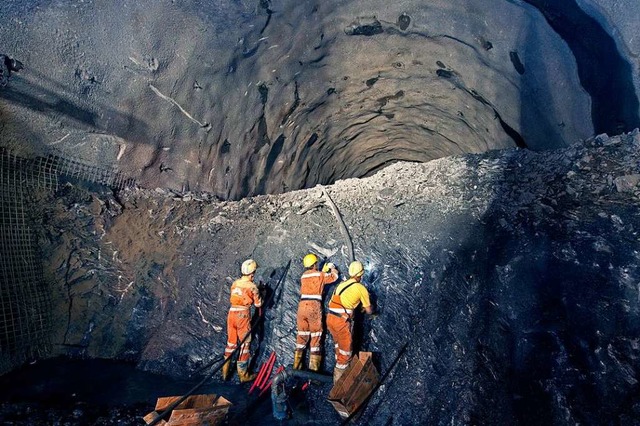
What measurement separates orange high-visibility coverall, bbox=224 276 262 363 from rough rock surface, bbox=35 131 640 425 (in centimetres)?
38

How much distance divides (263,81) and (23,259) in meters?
4.21

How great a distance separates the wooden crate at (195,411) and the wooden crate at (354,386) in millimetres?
990

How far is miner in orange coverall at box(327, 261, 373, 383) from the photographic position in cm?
420

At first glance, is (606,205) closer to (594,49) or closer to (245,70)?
(594,49)

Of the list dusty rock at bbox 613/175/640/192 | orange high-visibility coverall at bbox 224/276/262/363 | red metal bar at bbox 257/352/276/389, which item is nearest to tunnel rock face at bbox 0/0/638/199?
dusty rock at bbox 613/175/640/192

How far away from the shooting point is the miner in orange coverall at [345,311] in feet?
13.8

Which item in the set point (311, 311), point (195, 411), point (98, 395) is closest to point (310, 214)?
point (311, 311)

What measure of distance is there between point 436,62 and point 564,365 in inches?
190

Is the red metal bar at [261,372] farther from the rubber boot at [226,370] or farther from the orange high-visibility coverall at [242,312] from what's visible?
the rubber boot at [226,370]

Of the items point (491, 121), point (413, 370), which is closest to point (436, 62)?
point (491, 121)

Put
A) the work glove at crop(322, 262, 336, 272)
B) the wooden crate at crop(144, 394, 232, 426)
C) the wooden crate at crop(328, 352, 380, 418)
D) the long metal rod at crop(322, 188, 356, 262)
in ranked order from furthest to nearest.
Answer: the long metal rod at crop(322, 188, 356, 262) < the work glove at crop(322, 262, 336, 272) < the wooden crate at crop(328, 352, 380, 418) < the wooden crate at crop(144, 394, 232, 426)

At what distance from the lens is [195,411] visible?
10.5 feet

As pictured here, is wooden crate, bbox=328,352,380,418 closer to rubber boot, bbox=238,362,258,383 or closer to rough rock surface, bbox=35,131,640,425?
rough rock surface, bbox=35,131,640,425

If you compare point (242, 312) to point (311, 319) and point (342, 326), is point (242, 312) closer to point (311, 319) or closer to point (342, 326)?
point (311, 319)
